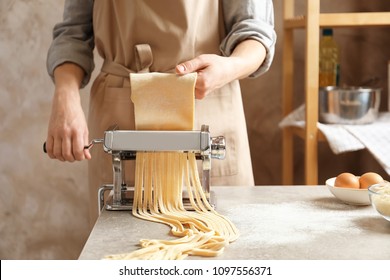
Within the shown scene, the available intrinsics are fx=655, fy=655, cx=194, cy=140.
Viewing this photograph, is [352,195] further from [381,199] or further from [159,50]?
[159,50]

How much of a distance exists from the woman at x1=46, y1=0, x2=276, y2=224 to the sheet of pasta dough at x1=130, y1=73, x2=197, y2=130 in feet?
1.01

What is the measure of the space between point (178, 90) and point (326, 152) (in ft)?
5.39

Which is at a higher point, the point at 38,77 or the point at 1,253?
the point at 38,77

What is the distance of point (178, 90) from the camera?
1.16m

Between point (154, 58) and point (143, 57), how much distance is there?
0.17ft

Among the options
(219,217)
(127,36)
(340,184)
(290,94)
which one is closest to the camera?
(219,217)

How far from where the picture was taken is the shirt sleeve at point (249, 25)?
4.96 feet

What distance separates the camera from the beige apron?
5.08ft

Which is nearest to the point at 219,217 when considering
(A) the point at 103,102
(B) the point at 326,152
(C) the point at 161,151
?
(C) the point at 161,151

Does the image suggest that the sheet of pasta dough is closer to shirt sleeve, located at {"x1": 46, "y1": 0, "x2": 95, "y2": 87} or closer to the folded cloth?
shirt sleeve, located at {"x1": 46, "y1": 0, "x2": 95, "y2": 87}

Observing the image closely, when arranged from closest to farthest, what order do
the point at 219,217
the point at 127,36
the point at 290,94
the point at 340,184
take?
the point at 219,217 < the point at 340,184 < the point at 127,36 < the point at 290,94

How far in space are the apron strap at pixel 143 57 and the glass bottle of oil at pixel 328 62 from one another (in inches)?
43.8

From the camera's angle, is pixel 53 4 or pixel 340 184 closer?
pixel 340 184

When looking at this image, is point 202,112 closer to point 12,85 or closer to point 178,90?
point 178,90
